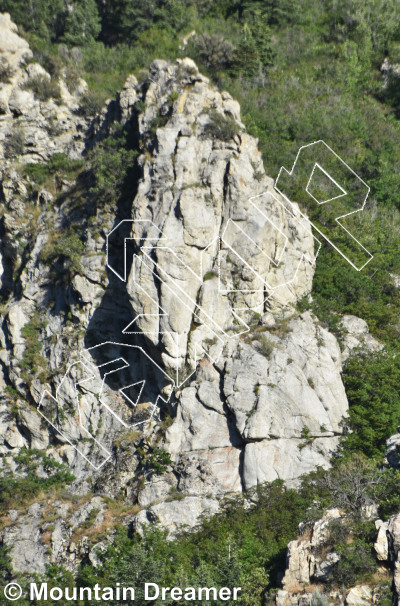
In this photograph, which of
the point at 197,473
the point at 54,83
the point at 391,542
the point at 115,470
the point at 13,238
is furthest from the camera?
the point at 54,83

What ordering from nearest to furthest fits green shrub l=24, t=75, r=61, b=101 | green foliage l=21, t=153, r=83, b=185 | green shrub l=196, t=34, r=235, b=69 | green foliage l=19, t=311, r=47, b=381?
green foliage l=19, t=311, r=47, b=381
green foliage l=21, t=153, r=83, b=185
green shrub l=24, t=75, r=61, b=101
green shrub l=196, t=34, r=235, b=69

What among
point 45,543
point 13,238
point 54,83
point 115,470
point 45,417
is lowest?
point 45,543

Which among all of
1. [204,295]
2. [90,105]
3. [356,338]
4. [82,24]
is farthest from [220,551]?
[82,24]

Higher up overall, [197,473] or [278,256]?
[278,256]

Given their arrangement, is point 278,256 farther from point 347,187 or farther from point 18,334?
point 18,334

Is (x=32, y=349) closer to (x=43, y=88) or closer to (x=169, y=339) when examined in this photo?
(x=169, y=339)

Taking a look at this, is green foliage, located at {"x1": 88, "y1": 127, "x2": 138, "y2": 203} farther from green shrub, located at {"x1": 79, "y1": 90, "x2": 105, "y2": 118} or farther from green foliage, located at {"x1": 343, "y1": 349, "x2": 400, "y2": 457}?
green foliage, located at {"x1": 343, "y1": 349, "x2": 400, "y2": 457}

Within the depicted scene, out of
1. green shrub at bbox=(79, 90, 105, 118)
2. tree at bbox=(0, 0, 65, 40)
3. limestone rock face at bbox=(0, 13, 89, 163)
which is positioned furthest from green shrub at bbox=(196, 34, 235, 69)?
tree at bbox=(0, 0, 65, 40)

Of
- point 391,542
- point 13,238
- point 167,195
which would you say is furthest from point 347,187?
point 391,542
